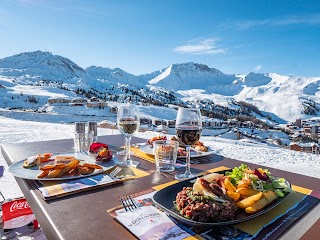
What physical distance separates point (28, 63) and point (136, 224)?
505 ft

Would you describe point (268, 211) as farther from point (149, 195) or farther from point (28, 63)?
point (28, 63)

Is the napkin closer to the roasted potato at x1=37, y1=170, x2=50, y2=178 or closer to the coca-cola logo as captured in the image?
the roasted potato at x1=37, y1=170, x2=50, y2=178

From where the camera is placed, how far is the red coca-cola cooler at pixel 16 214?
1.36 m

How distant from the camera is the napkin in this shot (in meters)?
0.56

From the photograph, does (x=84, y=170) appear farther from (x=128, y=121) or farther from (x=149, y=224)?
(x=149, y=224)

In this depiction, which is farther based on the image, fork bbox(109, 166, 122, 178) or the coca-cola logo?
the coca-cola logo

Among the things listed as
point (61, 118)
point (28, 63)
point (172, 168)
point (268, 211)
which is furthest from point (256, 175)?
point (28, 63)

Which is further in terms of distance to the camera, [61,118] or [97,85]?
[97,85]

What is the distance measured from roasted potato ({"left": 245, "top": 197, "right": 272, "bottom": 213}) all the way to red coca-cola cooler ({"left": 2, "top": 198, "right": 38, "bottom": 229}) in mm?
1166

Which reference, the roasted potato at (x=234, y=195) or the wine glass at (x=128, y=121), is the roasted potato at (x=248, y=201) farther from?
the wine glass at (x=128, y=121)

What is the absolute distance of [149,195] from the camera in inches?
30.6

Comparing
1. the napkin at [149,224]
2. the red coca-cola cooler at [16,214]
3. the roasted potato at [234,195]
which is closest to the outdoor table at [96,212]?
the napkin at [149,224]

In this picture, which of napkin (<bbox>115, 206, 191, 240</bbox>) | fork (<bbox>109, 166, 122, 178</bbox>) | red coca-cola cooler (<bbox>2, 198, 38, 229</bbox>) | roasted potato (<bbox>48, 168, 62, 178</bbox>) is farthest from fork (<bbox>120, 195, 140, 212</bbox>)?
red coca-cola cooler (<bbox>2, 198, 38, 229</bbox>)

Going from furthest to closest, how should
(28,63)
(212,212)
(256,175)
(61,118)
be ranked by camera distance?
(28,63)
(61,118)
(256,175)
(212,212)
